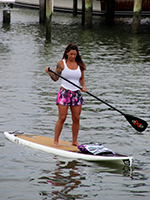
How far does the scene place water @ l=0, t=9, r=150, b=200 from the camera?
15.3 feet

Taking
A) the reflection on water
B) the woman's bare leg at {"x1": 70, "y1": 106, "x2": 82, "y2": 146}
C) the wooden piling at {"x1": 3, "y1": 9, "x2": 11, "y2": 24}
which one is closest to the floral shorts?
the woman's bare leg at {"x1": 70, "y1": 106, "x2": 82, "y2": 146}

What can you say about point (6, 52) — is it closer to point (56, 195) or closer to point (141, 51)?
point (141, 51)

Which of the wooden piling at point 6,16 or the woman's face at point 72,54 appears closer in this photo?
the woman's face at point 72,54

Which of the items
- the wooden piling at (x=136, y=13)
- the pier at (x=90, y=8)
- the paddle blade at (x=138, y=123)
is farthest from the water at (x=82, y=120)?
the pier at (x=90, y=8)

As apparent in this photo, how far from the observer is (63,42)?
61.3 feet

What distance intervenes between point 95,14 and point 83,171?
30.4 meters

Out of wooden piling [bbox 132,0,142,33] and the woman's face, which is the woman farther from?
wooden piling [bbox 132,0,142,33]

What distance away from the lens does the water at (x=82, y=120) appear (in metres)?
4.68

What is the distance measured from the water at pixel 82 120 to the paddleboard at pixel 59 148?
95 millimetres

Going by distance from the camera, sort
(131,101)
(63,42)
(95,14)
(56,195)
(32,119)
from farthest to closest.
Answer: (95,14), (63,42), (131,101), (32,119), (56,195)

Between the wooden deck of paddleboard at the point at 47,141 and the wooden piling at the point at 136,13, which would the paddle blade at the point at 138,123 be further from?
the wooden piling at the point at 136,13

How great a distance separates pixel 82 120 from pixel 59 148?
5.87 ft

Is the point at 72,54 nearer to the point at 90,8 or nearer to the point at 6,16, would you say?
the point at 90,8

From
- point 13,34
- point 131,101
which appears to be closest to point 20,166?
point 131,101
